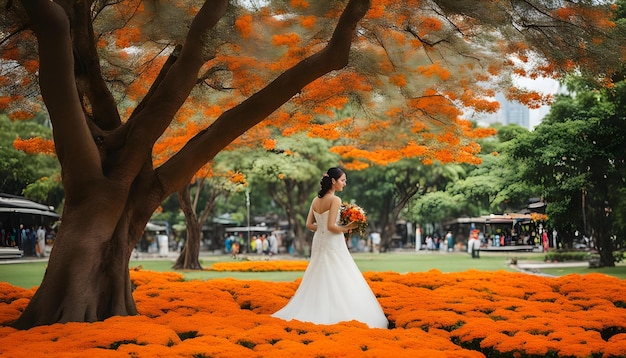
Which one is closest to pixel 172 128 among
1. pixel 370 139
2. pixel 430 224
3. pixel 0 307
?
pixel 370 139

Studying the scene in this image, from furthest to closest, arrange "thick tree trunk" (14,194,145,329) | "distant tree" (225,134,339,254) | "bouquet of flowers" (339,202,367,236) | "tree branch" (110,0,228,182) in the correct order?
1. "distant tree" (225,134,339,254)
2. "bouquet of flowers" (339,202,367,236)
3. "tree branch" (110,0,228,182)
4. "thick tree trunk" (14,194,145,329)

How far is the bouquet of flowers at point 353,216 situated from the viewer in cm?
1012

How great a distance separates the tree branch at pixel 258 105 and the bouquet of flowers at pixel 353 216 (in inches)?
68.1

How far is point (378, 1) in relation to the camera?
12.8 m

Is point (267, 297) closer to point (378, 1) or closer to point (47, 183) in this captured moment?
point (378, 1)

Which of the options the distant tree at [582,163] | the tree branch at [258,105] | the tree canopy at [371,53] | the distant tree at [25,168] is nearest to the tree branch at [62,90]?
the tree branch at [258,105]

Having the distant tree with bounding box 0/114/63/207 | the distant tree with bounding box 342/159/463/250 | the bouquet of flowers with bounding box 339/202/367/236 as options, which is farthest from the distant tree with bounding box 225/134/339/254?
the bouquet of flowers with bounding box 339/202/367/236

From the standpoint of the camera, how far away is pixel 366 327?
8617mm

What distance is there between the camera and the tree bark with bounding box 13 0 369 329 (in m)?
8.96

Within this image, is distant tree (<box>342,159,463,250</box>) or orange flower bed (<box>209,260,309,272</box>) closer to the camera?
orange flower bed (<box>209,260,309,272</box>)

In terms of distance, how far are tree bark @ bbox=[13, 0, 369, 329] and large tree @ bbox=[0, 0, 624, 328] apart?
0.02 metres

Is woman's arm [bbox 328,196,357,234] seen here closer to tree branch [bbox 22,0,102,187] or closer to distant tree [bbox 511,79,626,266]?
tree branch [bbox 22,0,102,187]

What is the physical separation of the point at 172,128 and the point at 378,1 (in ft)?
27.7

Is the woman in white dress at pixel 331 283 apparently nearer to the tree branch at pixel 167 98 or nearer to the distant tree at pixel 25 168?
the tree branch at pixel 167 98
